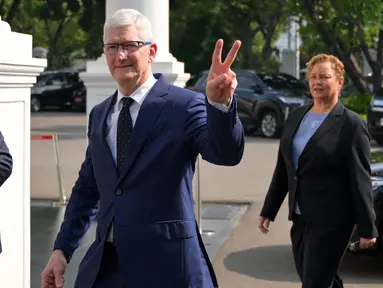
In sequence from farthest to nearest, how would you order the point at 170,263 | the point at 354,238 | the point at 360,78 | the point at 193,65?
1. the point at 193,65
2. the point at 360,78
3. the point at 354,238
4. the point at 170,263

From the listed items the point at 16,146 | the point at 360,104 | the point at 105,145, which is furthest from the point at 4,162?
the point at 360,104

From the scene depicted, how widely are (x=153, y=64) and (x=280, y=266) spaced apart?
2.81 metres

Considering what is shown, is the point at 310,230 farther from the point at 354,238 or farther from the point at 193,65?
the point at 193,65

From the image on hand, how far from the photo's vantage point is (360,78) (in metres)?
25.1

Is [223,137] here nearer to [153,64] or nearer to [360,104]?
[153,64]

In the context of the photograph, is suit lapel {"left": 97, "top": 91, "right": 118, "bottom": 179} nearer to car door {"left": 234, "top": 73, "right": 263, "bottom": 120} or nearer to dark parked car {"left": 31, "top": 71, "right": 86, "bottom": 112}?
car door {"left": 234, "top": 73, "right": 263, "bottom": 120}

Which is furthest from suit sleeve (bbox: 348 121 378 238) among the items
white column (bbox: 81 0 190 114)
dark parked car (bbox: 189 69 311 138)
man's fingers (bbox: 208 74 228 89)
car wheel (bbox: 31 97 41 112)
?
car wheel (bbox: 31 97 41 112)

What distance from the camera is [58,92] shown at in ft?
117

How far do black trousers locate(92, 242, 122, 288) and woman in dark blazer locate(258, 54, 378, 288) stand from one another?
6.30ft

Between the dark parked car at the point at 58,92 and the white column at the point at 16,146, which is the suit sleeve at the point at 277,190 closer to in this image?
the white column at the point at 16,146

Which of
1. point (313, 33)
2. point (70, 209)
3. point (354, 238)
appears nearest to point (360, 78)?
point (313, 33)

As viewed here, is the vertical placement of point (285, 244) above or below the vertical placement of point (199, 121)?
below

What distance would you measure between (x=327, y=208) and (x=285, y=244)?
398cm

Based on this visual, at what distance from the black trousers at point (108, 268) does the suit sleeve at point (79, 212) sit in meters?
0.32
